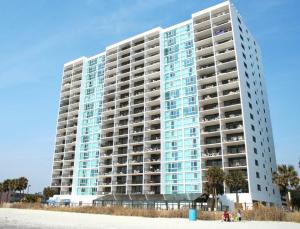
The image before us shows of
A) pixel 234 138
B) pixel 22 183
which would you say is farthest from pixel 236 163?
pixel 22 183

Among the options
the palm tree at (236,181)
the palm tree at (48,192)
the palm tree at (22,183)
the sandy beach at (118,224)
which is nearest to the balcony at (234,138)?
the palm tree at (236,181)

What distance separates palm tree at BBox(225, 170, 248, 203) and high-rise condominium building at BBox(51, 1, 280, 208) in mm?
2535

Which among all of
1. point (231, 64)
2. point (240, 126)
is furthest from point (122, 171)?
point (231, 64)

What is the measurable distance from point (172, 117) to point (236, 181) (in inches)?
1105

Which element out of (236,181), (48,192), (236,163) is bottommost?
(48,192)

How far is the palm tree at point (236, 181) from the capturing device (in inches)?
2509

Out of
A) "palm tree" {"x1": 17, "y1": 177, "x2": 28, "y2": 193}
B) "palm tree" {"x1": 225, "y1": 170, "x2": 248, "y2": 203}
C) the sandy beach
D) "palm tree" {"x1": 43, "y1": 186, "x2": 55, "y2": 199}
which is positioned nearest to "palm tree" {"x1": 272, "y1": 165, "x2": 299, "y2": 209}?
"palm tree" {"x1": 225, "y1": 170, "x2": 248, "y2": 203}

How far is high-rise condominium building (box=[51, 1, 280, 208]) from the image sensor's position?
7525 cm

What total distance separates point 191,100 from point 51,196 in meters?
58.0

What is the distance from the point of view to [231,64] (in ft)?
261

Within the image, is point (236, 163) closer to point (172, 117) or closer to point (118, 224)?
point (172, 117)

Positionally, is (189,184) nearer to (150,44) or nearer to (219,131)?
(219,131)

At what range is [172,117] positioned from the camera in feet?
280

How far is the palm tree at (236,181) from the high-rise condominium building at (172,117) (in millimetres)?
2535
